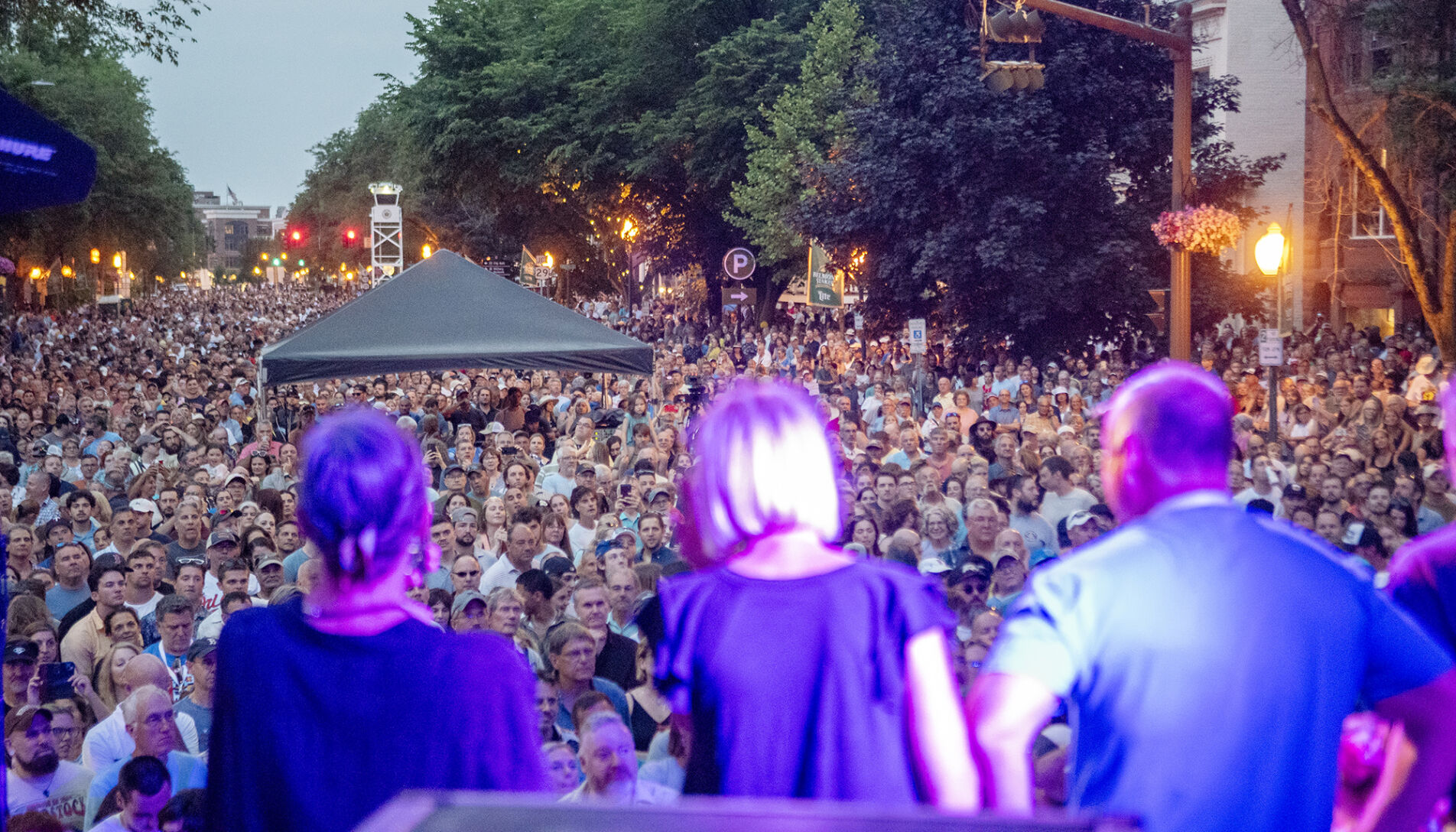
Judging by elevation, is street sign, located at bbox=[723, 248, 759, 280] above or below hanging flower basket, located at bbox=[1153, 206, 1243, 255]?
above

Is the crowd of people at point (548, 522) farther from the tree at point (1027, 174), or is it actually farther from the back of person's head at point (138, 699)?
the tree at point (1027, 174)

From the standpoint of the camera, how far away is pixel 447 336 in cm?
1298

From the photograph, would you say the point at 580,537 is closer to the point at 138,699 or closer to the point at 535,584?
the point at 535,584

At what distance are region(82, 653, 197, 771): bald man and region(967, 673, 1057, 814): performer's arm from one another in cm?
450

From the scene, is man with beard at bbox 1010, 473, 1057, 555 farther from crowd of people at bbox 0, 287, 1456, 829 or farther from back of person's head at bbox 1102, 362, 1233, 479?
back of person's head at bbox 1102, 362, 1233, 479

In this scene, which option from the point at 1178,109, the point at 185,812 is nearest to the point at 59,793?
the point at 185,812

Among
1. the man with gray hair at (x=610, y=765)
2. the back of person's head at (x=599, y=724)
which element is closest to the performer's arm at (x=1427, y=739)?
the man with gray hair at (x=610, y=765)

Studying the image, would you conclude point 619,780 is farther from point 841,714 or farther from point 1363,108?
point 1363,108

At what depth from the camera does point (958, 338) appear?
1069 inches

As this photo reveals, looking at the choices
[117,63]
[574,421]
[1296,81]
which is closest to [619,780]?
[574,421]

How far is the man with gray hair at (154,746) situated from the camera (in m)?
5.26

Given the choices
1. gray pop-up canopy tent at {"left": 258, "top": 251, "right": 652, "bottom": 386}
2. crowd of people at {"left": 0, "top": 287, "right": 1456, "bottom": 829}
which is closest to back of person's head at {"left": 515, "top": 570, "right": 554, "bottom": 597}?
crowd of people at {"left": 0, "top": 287, "right": 1456, "bottom": 829}

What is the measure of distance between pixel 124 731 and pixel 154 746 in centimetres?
51

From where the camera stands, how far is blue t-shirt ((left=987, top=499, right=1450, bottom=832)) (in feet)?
7.03
